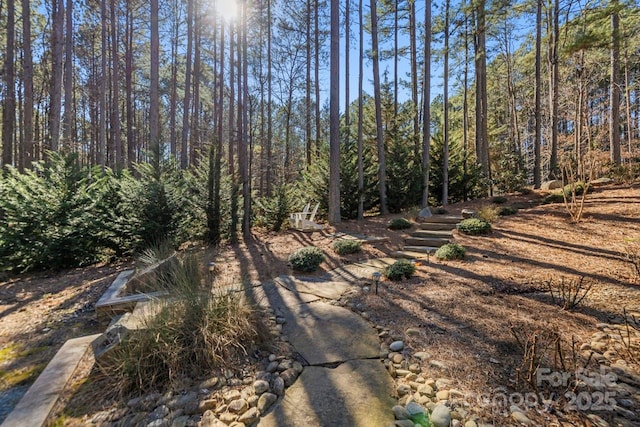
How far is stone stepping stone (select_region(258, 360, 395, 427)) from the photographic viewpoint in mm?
1775

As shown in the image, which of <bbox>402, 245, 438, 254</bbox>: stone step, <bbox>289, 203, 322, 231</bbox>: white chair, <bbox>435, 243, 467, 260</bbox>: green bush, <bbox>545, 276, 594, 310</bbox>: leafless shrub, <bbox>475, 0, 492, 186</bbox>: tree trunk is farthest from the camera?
<bbox>475, 0, 492, 186</bbox>: tree trunk

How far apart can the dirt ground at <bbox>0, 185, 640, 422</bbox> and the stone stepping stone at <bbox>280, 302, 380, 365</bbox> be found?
26cm

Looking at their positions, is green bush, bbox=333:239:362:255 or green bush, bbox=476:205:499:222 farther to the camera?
green bush, bbox=476:205:499:222

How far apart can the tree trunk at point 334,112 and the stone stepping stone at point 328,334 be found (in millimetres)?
5002

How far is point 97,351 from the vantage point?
2393 mm

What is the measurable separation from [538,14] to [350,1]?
6.29 metres

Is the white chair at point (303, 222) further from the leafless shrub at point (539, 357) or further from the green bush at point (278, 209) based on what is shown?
the leafless shrub at point (539, 357)

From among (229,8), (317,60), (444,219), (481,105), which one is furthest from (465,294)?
(317,60)

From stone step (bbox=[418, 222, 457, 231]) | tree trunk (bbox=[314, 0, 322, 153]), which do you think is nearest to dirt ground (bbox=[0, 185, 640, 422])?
stone step (bbox=[418, 222, 457, 231])

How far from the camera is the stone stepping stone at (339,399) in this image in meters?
1.78

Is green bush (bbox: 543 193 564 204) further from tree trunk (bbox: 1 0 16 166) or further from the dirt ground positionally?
tree trunk (bbox: 1 0 16 166)

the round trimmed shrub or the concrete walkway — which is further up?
the round trimmed shrub

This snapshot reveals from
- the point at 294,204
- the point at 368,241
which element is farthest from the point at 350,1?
the point at 368,241

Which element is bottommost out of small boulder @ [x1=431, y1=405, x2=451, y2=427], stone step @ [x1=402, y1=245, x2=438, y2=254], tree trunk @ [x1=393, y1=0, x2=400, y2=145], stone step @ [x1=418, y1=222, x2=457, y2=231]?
small boulder @ [x1=431, y1=405, x2=451, y2=427]
